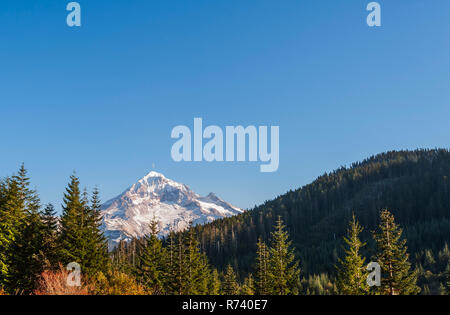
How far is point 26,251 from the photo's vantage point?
4281 centimetres

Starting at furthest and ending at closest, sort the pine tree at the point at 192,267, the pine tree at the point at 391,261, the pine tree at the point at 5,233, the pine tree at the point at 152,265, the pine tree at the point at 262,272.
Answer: the pine tree at the point at 262,272 → the pine tree at the point at 152,265 → the pine tree at the point at 192,267 → the pine tree at the point at 5,233 → the pine tree at the point at 391,261

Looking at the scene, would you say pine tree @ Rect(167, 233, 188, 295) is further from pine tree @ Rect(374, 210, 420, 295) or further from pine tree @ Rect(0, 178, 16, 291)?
pine tree @ Rect(374, 210, 420, 295)

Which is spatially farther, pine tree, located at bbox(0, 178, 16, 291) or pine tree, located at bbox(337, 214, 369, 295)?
pine tree, located at bbox(0, 178, 16, 291)

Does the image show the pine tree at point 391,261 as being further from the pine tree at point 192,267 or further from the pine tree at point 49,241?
the pine tree at point 49,241

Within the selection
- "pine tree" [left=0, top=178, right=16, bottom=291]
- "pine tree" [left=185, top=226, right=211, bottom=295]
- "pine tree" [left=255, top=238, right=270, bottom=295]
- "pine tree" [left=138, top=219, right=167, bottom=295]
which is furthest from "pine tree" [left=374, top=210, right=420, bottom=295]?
"pine tree" [left=0, top=178, right=16, bottom=291]

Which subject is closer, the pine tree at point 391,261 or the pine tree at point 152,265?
the pine tree at point 391,261

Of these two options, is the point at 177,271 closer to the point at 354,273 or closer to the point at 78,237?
the point at 78,237

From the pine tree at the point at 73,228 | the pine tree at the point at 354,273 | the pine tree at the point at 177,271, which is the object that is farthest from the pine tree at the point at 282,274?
the pine tree at the point at 73,228

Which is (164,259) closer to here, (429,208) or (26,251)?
(26,251)

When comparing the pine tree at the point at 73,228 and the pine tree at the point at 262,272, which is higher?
the pine tree at the point at 73,228

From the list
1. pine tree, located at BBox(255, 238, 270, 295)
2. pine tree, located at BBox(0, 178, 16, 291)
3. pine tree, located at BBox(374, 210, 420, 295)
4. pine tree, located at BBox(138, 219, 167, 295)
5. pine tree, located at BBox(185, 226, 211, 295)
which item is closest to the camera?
pine tree, located at BBox(374, 210, 420, 295)
